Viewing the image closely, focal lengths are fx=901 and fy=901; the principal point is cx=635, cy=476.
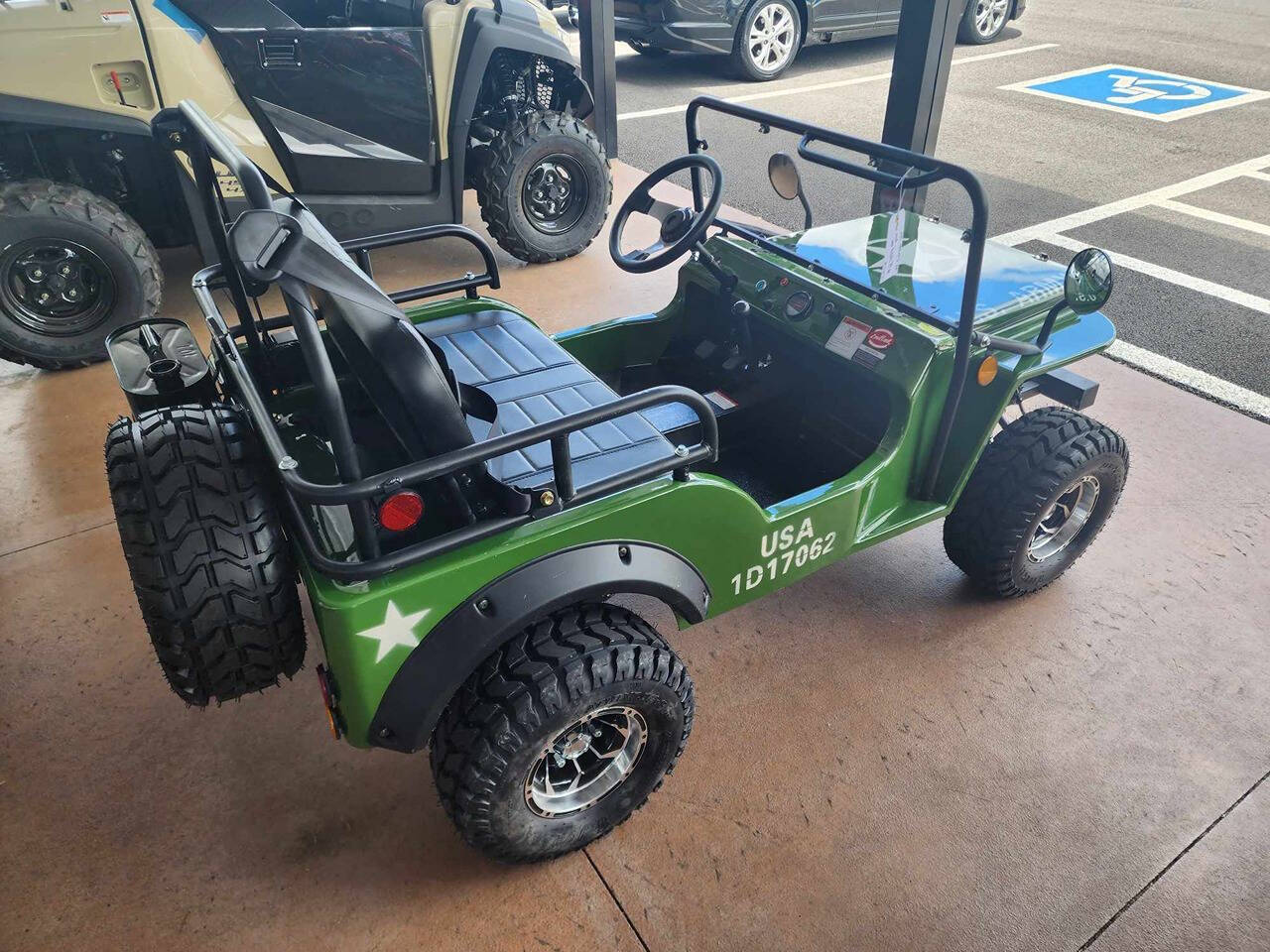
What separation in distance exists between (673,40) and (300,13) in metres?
4.44

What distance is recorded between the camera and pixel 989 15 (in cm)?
919

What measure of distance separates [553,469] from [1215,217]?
5249mm

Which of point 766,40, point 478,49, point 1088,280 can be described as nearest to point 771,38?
point 766,40

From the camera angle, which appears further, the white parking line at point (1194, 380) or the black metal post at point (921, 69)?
the black metal post at point (921, 69)

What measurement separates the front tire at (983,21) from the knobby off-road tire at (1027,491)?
807cm

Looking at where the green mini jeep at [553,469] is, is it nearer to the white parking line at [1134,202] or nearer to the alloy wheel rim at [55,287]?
the alloy wheel rim at [55,287]

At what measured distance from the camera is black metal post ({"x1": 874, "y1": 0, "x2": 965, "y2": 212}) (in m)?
3.75

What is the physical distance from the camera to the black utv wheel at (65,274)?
3.51 metres

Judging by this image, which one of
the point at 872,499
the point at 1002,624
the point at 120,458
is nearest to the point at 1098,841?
the point at 1002,624

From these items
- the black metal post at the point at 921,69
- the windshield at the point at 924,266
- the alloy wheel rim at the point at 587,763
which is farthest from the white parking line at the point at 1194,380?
the alloy wheel rim at the point at 587,763

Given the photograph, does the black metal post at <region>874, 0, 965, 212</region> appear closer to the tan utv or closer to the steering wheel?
the steering wheel

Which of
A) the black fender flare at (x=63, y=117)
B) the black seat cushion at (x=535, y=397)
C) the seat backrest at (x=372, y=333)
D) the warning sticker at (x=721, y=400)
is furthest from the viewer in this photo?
the black fender flare at (x=63, y=117)

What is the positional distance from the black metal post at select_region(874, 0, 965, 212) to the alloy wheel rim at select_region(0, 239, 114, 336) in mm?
3225

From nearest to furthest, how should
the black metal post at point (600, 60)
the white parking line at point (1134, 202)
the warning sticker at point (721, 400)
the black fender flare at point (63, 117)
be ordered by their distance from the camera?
the warning sticker at point (721, 400) → the black fender flare at point (63, 117) → the white parking line at point (1134, 202) → the black metal post at point (600, 60)
